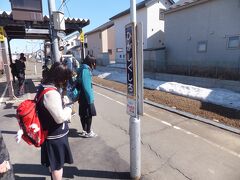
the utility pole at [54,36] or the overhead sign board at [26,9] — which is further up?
the overhead sign board at [26,9]

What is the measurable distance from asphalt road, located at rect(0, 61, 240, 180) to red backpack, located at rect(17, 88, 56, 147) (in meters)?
1.33

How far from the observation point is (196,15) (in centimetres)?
1320

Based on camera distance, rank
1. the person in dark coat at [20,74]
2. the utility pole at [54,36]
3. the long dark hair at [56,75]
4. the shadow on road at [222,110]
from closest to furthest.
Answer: the long dark hair at [56,75] → the utility pole at [54,36] → the shadow on road at [222,110] → the person in dark coat at [20,74]

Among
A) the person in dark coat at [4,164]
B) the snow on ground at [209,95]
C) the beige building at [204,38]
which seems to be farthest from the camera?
the beige building at [204,38]

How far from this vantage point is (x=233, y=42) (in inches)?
434

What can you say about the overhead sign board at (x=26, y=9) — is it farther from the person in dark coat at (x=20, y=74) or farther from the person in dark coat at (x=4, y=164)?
the person in dark coat at (x=4, y=164)

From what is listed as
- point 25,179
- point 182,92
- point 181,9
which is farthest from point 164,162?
point 181,9

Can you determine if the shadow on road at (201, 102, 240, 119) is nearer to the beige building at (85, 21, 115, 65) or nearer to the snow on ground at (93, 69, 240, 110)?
the snow on ground at (93, 69, 240, 110)

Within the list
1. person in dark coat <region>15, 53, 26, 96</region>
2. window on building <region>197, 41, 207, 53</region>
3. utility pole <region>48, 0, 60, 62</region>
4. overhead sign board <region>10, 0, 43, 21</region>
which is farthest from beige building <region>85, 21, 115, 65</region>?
utility pole <region>48, 0, 60, 62</region>

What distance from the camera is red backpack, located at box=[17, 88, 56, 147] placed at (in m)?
2.00

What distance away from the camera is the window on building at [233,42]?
10.8 m

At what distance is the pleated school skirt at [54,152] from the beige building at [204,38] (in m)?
10.6

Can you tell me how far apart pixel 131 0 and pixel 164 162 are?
2772 mm

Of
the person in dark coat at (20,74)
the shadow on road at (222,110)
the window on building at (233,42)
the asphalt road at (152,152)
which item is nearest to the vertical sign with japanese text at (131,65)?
the asphalt road at (152,152)
